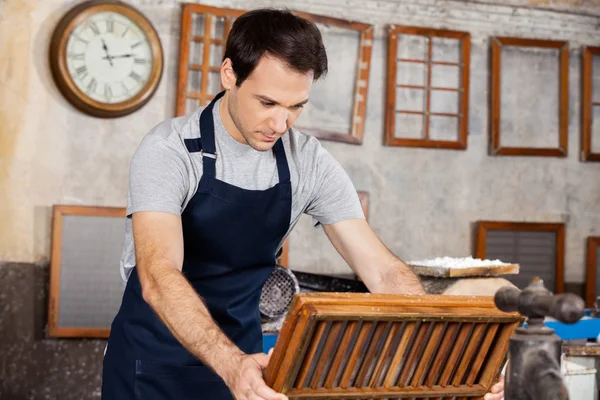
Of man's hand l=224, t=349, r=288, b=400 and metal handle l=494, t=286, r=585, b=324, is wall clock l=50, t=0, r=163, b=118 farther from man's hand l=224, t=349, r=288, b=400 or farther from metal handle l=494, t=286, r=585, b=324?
metal handle l=494, t=286, r=585, b=324

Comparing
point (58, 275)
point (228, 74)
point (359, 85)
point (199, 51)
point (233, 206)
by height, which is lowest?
point (58, 275)

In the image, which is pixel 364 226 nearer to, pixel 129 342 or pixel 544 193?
pixel 129 342

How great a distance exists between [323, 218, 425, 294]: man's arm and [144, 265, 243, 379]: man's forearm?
2.12 ft

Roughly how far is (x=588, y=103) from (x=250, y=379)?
5722 millimetres

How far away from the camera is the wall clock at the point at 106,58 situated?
5.23m

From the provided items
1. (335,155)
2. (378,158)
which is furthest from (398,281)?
(378,158)

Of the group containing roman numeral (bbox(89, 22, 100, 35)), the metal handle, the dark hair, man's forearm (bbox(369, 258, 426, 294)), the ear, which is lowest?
man's forearm (bbox(369, 258, 426, 294))

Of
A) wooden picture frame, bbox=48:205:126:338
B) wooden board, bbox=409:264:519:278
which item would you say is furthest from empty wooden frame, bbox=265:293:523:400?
wooden picture frame, bbox=48:205:126:338

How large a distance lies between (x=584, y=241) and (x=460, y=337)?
547 centimetres

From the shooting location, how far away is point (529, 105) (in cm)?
650

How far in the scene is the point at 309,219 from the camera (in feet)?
19.5

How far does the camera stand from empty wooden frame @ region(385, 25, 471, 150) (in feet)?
20.0

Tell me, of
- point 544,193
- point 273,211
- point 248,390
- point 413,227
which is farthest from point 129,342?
point 544,193

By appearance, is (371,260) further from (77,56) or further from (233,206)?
(77,56)
